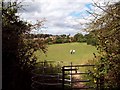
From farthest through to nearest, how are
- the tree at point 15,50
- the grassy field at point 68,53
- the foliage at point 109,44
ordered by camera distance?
the grassy field at point 68,53 → the tree at point 15,50 → the foliage at point 109,44

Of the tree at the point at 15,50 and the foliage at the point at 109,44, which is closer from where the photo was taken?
the foliage at the point at 109,44

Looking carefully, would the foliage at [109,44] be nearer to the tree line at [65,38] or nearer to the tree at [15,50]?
the tree line at [65,38]

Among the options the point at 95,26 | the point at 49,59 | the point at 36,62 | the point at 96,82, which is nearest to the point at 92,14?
the point at 95,26

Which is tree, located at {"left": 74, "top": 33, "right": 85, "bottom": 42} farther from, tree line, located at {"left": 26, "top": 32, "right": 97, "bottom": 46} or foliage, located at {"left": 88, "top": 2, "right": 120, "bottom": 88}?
foliage, located at {"left": 88, "top": 2, "right": 120, "bottom": 88}

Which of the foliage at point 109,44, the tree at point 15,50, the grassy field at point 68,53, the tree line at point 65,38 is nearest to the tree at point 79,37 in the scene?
the tree line at point 65,38

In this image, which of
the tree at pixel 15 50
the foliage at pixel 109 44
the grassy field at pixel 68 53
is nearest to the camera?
the foliage at pixel 109 44

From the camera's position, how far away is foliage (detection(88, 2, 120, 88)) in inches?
450

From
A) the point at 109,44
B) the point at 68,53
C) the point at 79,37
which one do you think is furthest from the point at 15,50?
the point at 68,53

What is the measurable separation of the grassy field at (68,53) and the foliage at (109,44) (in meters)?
1.39

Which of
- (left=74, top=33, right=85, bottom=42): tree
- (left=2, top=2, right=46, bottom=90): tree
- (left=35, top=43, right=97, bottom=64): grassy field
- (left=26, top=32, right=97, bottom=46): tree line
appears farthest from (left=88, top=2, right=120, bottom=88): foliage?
(left=2, top=2, right=46, bottom=90): tree

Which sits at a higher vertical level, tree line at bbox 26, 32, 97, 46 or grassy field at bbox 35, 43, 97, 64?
tree line at bbox 26, 32, 97, 46

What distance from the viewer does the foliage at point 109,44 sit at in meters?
11.4

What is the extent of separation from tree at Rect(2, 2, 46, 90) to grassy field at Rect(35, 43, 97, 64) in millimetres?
703

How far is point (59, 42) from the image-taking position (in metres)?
15.8
